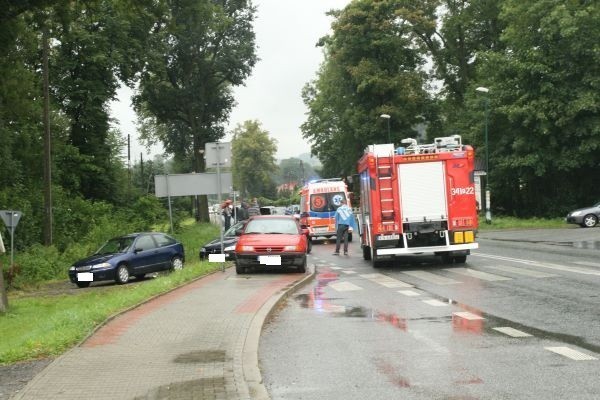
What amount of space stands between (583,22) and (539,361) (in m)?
36.5

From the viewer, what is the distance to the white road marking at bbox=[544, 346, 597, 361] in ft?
22.3

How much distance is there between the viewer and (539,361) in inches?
267

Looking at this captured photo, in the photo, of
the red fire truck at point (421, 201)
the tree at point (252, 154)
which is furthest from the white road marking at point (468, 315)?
the tree at point (252, 154)

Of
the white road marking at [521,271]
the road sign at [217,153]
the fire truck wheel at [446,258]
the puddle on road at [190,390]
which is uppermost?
the road sign at [217,153]

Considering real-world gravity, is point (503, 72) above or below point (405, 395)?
above

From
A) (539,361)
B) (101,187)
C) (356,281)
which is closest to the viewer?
(539,361)

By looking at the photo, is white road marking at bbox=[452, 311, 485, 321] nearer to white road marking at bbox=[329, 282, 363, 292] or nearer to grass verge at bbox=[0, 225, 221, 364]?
white road marking at bbox=[329, 282, 363, 292]

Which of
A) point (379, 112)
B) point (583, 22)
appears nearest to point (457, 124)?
point (379, 112)

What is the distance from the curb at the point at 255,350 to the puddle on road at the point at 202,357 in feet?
0.85

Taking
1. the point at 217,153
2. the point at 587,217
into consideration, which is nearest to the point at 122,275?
the point at 217,153

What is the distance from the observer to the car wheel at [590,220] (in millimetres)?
35812

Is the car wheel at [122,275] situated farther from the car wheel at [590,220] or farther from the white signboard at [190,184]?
the car wheel at [590,220]

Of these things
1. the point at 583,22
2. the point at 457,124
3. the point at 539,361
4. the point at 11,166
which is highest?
the point at 583,22

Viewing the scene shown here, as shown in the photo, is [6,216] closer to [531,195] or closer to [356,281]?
[356,281]
